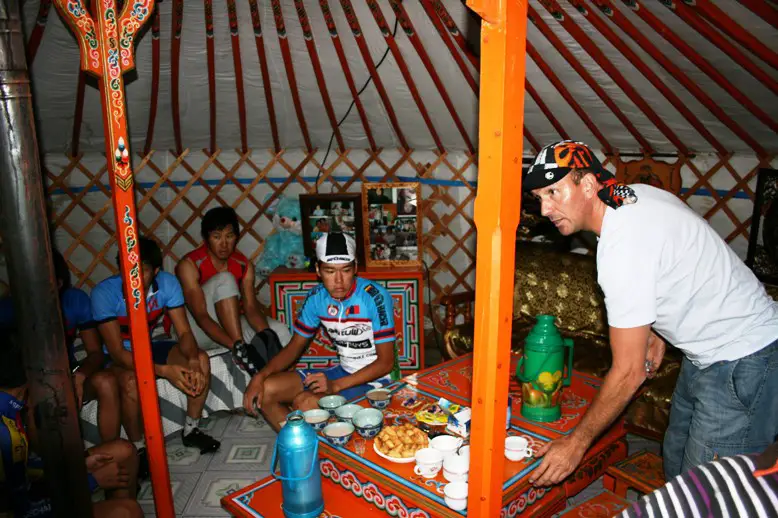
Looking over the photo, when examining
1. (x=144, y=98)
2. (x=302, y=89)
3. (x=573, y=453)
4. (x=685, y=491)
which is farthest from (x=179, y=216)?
(x=685, y=491)

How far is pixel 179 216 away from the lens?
15.8ft

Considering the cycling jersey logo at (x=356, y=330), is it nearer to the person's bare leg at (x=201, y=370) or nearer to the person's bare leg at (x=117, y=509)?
the person's bare leg at (x=201, y=370)

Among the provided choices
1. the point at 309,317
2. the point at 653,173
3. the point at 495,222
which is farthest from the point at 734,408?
the point at 653,173

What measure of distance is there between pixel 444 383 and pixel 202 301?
1.57 meters

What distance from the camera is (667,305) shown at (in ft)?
5.04

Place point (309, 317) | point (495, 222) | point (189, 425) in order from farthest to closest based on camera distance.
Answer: point (189, 425) → point (309, 317) → point (495, 222)

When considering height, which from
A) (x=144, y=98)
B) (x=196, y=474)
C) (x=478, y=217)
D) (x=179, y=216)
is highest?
(x=144, y=98)

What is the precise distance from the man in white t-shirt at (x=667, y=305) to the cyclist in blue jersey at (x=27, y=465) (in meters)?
1.28

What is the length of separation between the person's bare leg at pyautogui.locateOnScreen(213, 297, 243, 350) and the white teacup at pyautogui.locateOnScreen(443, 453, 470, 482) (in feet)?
6.04

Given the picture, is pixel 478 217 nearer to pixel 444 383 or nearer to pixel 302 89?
pixel 444 383

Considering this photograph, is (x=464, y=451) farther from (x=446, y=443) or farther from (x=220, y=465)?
(x=220, y=465)

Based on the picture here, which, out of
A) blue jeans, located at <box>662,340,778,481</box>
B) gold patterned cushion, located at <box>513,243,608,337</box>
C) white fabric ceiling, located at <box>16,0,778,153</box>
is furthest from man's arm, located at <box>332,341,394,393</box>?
white fabric ceiling, located at <box>16,0,778,153</box>

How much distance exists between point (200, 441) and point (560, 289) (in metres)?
2.14

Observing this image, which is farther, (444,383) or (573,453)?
(444,383)
